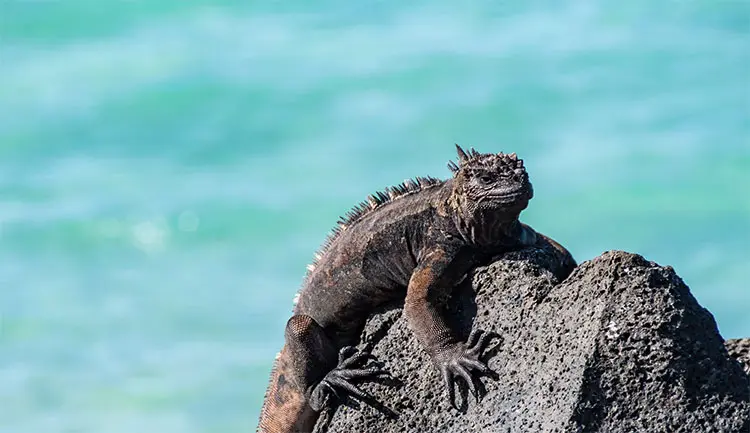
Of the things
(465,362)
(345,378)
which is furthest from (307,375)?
(465,362)

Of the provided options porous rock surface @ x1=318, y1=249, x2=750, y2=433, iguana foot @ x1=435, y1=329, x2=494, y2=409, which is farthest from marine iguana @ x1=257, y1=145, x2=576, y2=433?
porous rock surface @ x1=318, y1=249, x2=750, y2=433

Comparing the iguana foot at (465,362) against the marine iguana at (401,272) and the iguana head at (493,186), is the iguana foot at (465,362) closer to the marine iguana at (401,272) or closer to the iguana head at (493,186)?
the marine iguana at (401,272)

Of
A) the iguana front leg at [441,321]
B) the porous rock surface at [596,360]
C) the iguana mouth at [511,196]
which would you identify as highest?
the iguana mouth at [511,196]

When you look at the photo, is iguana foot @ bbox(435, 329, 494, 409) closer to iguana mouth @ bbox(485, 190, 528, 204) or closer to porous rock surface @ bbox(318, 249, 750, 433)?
porous rock surface @ bbox(318, 249, 750, 433)

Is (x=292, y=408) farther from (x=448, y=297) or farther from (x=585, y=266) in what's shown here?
(x=585, y=266)

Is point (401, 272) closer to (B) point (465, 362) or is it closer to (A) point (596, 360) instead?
(B) point (465, 362)

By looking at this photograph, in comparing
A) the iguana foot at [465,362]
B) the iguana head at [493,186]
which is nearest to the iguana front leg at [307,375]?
the iguana foot at [465,362]

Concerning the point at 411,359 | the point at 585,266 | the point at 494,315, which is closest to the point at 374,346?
the point at 411,359
